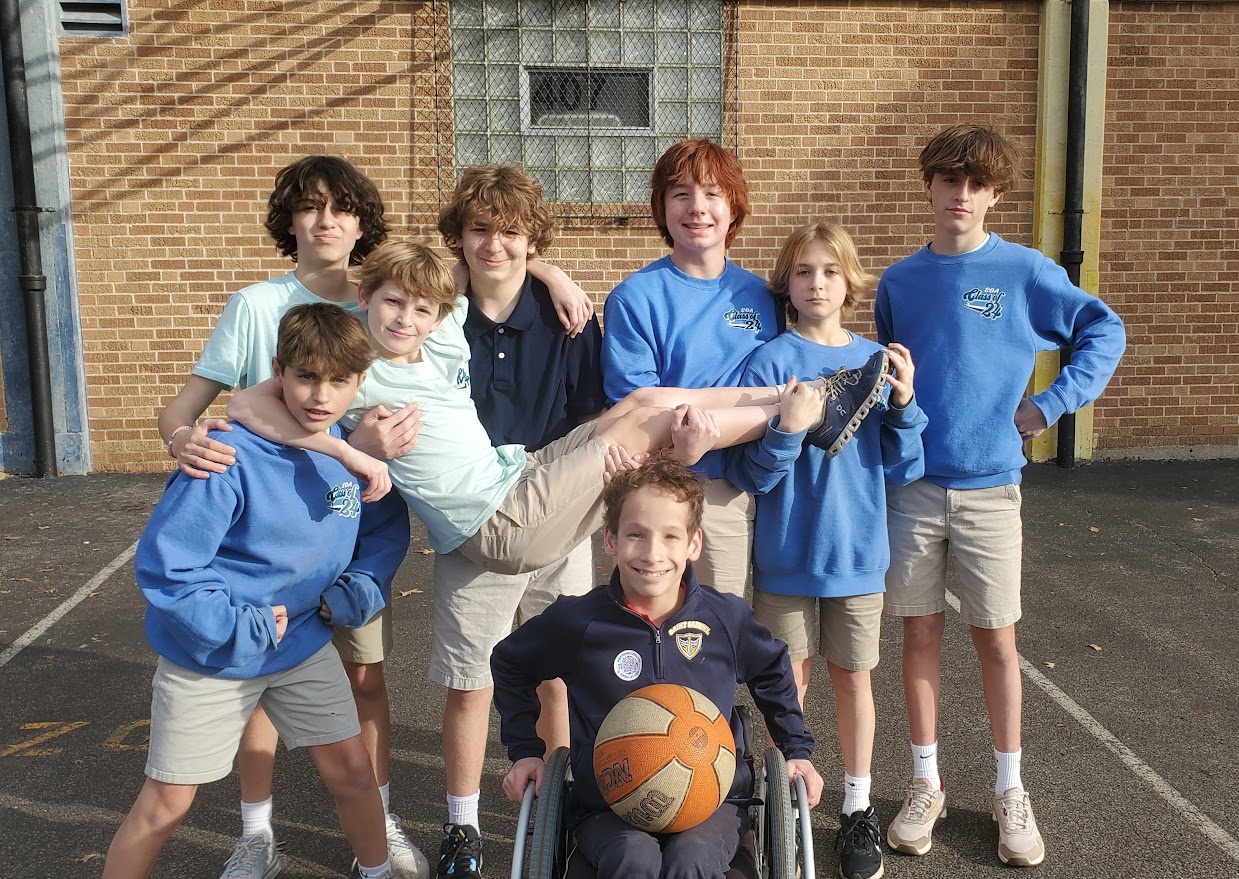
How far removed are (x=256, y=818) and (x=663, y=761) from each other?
5.37 feet

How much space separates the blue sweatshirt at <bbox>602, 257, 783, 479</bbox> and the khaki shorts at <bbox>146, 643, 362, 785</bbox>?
121 centimetres

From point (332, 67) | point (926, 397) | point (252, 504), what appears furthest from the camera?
point (332, 67)

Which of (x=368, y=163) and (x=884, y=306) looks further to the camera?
(x=368, y=163)

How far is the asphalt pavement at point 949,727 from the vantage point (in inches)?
133

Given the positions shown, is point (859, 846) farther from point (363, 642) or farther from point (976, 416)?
point (363, 642)

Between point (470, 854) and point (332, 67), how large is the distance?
7400mm

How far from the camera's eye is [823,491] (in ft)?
10.4

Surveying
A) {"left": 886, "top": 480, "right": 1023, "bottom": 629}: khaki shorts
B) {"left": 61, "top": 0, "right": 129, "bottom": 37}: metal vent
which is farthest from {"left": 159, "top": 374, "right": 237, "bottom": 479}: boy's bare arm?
{"left": 61, "top": 0, "right": 129, "bottom": 37}: metal vent

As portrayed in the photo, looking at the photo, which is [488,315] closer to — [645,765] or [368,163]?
[645,765]

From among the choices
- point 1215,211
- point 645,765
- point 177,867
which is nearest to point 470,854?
point 177,867

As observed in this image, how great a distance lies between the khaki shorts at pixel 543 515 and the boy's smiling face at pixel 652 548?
1.68 feet

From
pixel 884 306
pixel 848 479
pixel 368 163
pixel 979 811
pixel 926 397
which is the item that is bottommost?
pixel 979 811

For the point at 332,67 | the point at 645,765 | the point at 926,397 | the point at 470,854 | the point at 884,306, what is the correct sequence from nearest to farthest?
the point at 645,765, the point at 470,854, the point at 926,397, the point at 884,306, the point at 332,67

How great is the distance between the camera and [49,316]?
8992 millimetres
